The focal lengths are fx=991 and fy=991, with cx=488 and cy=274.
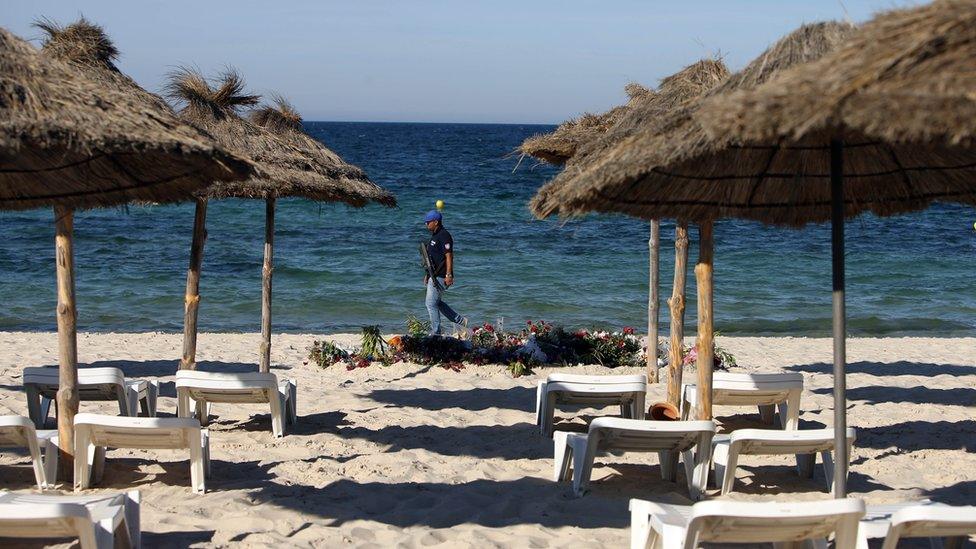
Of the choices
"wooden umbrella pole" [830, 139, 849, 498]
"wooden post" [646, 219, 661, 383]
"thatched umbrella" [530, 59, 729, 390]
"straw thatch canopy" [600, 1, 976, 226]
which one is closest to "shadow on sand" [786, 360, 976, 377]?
"wooden post" [646, 219, 661, 383]

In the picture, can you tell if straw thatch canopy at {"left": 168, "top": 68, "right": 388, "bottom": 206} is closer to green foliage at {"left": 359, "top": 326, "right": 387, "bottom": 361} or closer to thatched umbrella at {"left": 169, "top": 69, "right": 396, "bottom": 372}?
thatched umbrella at {"left": 169, "top": 69, "right": 396, "bottom": 372}

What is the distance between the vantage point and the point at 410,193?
38.6 meters

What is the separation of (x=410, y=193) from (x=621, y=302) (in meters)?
21.5

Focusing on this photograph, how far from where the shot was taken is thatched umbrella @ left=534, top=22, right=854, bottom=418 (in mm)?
4477

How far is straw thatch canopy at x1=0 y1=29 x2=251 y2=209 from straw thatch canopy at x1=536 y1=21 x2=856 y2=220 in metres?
1.71

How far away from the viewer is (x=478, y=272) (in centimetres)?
2116

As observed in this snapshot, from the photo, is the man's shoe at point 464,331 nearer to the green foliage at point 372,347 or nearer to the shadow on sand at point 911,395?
the green foliage at point 372,347

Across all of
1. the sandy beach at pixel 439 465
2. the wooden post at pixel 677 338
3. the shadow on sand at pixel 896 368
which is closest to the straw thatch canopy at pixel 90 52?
the sandy beach at pixel 439 465

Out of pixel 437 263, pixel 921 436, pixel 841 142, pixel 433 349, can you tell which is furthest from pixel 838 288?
pixel 437 263

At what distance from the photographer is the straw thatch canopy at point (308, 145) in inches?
332

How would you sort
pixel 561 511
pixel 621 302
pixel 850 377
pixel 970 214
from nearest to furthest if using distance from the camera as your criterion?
pixel 561 511, pixel 850 377, pixel 621 302, pixel 970 214

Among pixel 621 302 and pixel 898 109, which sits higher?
pixel 898 109

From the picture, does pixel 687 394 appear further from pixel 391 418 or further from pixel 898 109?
pixel 898 109

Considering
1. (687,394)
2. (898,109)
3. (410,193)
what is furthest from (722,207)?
(410,193)
